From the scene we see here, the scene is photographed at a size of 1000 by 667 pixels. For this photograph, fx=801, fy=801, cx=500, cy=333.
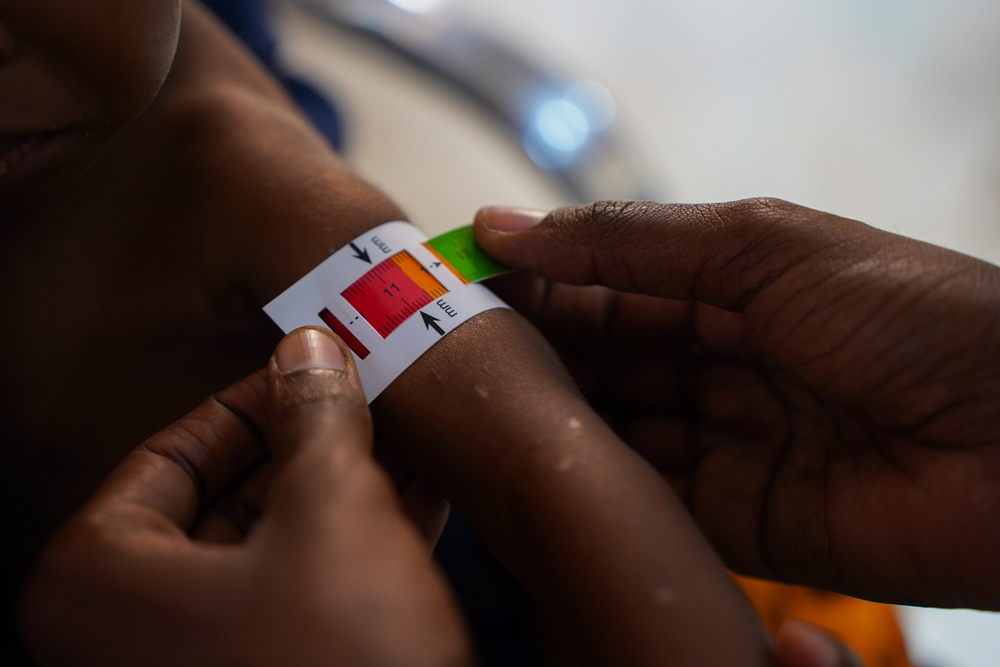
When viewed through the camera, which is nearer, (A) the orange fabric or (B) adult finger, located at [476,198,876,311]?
(B) adult finger, located at [476,198,876,311]

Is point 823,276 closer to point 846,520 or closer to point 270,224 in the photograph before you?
point 846,520

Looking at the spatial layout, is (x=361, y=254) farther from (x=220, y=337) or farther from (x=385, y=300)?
(x=220, y=337)

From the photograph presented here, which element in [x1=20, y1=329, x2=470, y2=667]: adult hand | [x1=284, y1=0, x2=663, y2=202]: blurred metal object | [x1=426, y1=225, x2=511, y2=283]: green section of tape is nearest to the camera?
[x1=20, y1=329, x2=470, y2=667]: adult hand

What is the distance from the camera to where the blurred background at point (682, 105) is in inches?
65.1

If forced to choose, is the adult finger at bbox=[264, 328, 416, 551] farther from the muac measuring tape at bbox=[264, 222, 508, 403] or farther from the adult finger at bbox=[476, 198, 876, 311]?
the adult finger at bbox=[476, 198, 876, 311]

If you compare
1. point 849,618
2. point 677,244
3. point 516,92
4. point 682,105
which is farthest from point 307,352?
point 682,105

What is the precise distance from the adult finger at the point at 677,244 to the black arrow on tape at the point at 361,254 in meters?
0.14

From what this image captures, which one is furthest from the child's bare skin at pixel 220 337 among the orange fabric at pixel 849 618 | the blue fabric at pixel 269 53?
the orange fabric at pixel 849 618

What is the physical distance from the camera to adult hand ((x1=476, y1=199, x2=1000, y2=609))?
72cm

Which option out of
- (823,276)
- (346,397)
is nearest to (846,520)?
(823,276)

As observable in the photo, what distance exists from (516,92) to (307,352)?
3.78ft

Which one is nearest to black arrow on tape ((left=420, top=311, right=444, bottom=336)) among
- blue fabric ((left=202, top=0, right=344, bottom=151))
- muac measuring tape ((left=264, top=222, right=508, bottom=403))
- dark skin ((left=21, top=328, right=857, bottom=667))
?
muac measuring tape ((left=264, top=222, right=508, bottom=403))

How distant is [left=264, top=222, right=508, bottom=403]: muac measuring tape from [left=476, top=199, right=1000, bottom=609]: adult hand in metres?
0.09

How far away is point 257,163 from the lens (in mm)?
875
